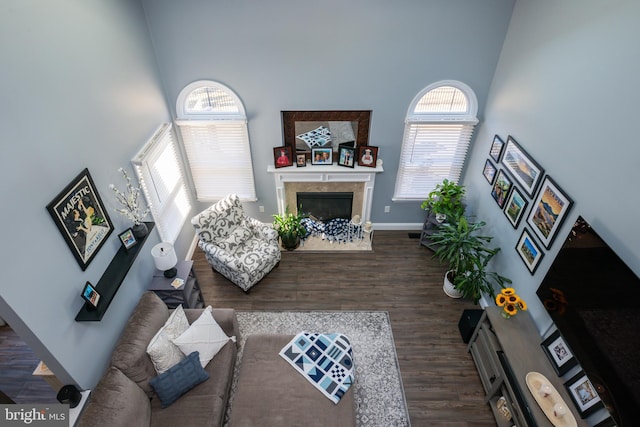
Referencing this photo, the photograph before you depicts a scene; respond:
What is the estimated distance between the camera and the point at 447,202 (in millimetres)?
4973

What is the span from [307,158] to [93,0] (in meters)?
3.02

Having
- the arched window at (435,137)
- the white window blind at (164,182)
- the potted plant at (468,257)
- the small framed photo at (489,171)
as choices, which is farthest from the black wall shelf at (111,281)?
the small framed photo at (489,171)

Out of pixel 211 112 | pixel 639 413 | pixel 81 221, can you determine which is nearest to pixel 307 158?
pixel 211 112

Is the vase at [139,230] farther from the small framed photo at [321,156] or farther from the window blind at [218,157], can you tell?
the small framed photo at [321,156]

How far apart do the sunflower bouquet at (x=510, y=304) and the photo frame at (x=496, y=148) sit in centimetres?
177

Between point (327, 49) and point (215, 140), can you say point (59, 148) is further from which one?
point (327, 49)

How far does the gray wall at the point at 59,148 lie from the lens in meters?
2.37

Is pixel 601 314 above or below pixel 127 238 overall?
above

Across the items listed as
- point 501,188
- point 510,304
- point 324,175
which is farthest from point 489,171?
point 324,175

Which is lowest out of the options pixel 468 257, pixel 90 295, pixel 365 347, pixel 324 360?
pixel 365 347

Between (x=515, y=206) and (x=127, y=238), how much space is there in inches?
167

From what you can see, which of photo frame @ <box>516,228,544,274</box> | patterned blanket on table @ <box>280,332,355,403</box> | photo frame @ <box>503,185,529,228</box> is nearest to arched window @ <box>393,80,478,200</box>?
photo frame @ <box>503,185,529,228</box>

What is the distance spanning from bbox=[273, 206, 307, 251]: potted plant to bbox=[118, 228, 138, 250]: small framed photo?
7.06 ft

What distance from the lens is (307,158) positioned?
207 inches
